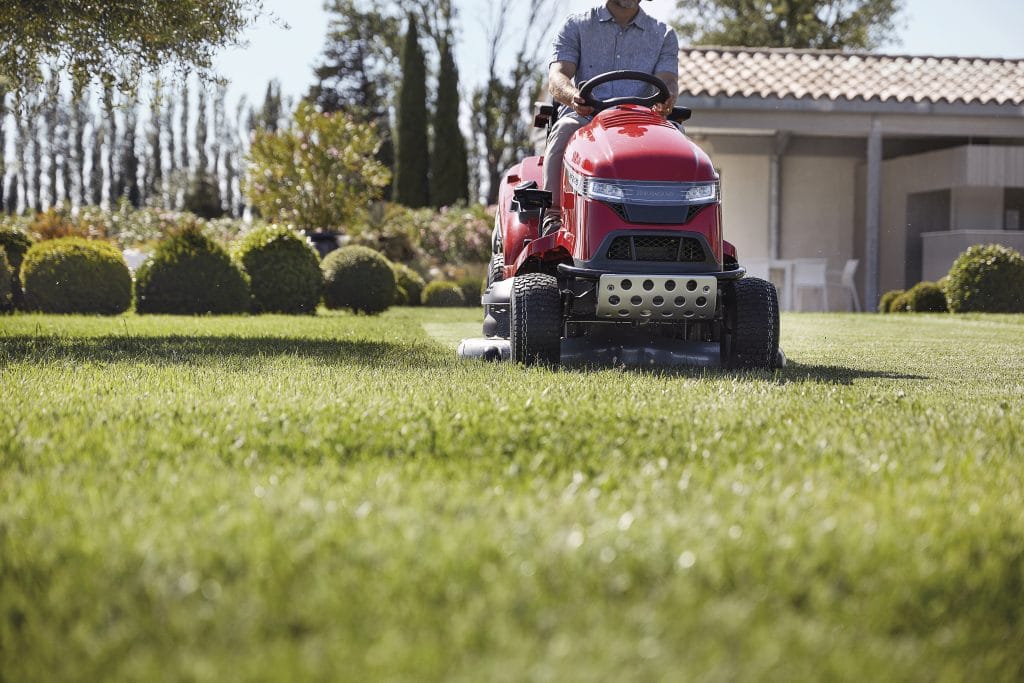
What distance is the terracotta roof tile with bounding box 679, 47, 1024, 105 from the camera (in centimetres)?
1798

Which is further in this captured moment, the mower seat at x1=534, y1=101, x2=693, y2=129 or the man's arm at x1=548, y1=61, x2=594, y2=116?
the mower seat at x1=534, y1=101, x2=693, y2=129

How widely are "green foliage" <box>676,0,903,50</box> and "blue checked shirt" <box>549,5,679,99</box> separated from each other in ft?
97.8

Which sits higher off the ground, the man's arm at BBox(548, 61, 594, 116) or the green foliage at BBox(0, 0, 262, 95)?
the green foliage at BBox(0, 0, 262, 95)

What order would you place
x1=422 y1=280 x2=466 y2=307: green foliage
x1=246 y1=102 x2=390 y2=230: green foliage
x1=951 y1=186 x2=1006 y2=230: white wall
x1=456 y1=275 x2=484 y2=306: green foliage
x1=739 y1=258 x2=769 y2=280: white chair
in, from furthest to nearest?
x1=246 y1=102 x2=390 y2=230: green foliage
x1=456 y1=275 x2=484 y2=306: green foliage
x1=422 y1=280 x2=466 y2=307: green foliage
x1=951 y1=186 x2=1006 y2=230: white wall
x1=739 y1=258 x2=769 y2=280: white chair

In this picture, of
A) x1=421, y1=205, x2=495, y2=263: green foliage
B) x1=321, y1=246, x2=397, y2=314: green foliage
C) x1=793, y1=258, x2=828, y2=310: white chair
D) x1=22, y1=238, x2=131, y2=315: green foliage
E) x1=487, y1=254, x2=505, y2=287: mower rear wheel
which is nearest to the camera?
x1=487, y1=254, x2=505, y2=287: mower rear wheel

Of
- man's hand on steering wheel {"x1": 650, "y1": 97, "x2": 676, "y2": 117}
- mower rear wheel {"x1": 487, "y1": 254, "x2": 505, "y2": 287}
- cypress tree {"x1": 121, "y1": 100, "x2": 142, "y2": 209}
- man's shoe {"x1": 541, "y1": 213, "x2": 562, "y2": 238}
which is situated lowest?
mower rear wheel {"x1": 487, "y1": 254, "x2": 505, "y2": 287}

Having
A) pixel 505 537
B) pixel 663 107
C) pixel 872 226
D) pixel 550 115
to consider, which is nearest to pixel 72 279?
pixel 550 115

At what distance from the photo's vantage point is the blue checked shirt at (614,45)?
675 centimetres

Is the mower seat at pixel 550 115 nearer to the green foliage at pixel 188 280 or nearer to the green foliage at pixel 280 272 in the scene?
the green foliage at pixel 188 280

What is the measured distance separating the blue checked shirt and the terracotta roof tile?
10.9 m

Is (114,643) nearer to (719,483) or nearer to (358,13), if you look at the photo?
(719,483)

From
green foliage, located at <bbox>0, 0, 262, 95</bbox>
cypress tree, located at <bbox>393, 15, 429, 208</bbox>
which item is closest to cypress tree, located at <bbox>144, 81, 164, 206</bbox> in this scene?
cypress tree, located at <bbox>393, 15, 429, 208</bbox>

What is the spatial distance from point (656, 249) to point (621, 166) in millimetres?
452

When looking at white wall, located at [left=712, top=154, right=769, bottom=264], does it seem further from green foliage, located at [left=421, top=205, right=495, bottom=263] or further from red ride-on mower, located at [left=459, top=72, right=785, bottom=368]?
red ride-on mower, located at [left=459, top=72, right=785, bottom=368]
